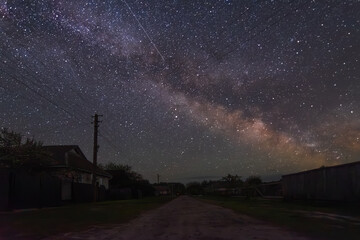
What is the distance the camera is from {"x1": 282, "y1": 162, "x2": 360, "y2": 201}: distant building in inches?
1003

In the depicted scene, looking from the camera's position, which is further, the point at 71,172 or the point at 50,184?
the point at 71,172

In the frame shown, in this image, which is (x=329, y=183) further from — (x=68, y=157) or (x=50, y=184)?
(x=68, y=157)

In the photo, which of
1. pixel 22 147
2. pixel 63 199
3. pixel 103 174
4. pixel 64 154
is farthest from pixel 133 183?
pixel 22 147

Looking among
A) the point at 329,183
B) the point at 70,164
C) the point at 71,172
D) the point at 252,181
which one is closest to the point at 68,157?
the point at 70,164

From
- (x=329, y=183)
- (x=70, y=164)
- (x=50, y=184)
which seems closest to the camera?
(x=329, y=183)

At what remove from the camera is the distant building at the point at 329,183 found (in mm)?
25484

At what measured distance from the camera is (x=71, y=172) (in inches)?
1729

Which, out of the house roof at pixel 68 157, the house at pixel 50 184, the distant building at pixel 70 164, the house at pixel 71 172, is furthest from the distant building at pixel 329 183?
the house roof at pixel 68 157

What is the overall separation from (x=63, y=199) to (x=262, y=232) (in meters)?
27.3

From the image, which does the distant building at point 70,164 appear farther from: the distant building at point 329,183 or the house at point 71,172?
the distant building at point 329,183

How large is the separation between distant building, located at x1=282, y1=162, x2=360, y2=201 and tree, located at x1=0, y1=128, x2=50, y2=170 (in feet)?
67.7

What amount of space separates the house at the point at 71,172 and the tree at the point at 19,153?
4559mm

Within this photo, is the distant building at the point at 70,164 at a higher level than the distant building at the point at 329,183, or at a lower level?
higher

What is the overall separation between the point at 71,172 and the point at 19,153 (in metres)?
13.9
